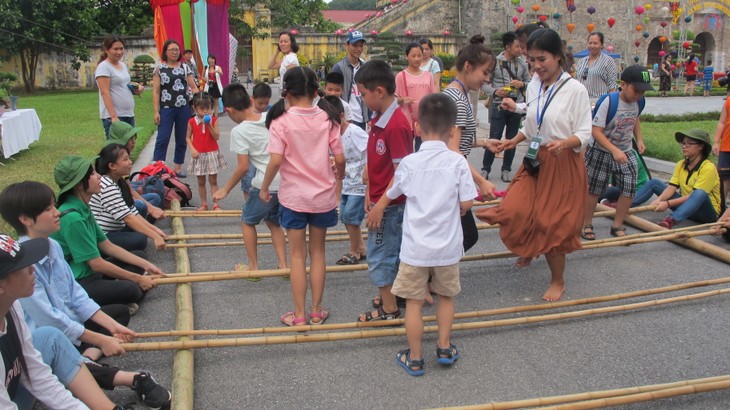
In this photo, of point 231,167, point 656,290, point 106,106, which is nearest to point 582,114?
point 656,290

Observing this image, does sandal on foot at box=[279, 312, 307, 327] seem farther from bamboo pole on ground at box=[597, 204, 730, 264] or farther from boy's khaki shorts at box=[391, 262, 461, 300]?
bamboo pole on ground at box=[597, 204, 730, 264]

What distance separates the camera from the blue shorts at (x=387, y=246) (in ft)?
13.4

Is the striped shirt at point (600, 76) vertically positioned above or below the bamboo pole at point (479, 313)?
above

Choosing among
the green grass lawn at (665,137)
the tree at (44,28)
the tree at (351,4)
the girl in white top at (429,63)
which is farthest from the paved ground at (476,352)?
the tree at (351,4)

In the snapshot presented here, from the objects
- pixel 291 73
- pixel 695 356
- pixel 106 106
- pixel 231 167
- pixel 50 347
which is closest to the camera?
pixel 50 347

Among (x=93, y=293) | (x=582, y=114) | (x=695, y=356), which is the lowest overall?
(x=695, y=356)

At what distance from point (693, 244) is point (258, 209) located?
3691 mm

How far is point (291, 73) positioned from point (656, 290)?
2840 millimetres

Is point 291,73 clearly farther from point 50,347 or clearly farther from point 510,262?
point 510,262

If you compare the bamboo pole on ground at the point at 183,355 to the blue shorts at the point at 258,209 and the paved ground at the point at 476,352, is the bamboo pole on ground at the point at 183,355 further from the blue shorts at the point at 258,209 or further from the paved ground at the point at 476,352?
the blue shorts at the point at 258,209

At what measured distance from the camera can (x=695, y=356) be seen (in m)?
3.75

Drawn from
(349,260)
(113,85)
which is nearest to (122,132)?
(113,85)

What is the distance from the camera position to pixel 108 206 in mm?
5035

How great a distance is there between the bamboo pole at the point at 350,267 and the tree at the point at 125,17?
99.7ft
